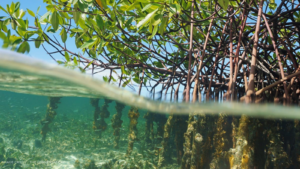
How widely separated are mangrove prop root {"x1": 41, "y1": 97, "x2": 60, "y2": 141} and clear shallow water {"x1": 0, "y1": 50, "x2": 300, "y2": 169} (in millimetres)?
15

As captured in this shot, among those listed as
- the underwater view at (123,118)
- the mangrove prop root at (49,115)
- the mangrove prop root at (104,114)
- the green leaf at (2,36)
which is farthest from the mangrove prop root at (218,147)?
the green leaf at (2,36)

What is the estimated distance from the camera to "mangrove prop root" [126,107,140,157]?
109 inches

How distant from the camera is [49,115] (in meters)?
3.16

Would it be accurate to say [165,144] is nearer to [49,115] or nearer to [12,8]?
[49,115]

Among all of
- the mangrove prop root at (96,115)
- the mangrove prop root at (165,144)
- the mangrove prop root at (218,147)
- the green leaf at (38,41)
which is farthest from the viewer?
the green leaf at (38,41)

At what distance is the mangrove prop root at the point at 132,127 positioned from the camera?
2768 mm

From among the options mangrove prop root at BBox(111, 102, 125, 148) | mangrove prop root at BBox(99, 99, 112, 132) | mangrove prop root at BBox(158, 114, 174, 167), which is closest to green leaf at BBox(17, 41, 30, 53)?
mangrove prop root at BBox(99, 99, 112, 132)

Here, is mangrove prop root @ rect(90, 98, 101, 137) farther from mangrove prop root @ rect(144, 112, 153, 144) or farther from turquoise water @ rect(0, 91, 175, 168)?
mangrove prop root @ rect(144, 112, 153, 144)

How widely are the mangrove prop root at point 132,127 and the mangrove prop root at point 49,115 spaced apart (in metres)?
1.03

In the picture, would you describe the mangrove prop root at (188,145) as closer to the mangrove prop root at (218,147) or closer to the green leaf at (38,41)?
the mangrove prop root at (218,147)

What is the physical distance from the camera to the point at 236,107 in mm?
3008

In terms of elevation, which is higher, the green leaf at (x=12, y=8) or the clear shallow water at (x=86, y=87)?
the green leaf at (x=12, y=8)

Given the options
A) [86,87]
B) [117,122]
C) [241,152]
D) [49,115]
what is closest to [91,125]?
[117,122]

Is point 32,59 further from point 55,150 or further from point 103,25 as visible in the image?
point 55,150
